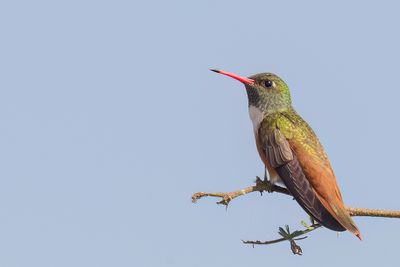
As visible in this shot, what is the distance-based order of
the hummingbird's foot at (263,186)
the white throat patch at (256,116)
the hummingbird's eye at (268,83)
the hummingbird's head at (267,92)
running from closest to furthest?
the hummingbird's foot at (263,186) < the white throat patch at (256,116) < the hummingbird's head at (267,92) < the hummingbird's eye at (268,83)

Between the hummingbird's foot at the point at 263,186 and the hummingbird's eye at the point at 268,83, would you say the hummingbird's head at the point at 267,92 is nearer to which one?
the hummingbird's eye at the point at 268,83

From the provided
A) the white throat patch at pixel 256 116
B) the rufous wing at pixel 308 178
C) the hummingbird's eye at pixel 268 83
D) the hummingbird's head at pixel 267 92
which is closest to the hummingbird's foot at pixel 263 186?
the rufous wing at pixel 308 178

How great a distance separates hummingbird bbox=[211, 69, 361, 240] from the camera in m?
6.45

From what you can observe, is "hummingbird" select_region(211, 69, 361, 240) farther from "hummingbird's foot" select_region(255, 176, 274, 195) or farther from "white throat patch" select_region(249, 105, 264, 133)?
"hummingbird's foot" select_region(255, 176, 274, 195)

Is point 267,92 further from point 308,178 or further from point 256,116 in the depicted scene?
point 308,178

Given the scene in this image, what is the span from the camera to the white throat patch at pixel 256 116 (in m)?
8.52

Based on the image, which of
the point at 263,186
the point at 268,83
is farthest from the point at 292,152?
the point at 263,186

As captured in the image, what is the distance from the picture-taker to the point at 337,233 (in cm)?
585

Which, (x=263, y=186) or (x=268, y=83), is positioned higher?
(x=268, y=83)

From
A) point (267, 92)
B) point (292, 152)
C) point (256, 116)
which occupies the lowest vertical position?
point (292, 152)

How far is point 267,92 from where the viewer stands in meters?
8.92

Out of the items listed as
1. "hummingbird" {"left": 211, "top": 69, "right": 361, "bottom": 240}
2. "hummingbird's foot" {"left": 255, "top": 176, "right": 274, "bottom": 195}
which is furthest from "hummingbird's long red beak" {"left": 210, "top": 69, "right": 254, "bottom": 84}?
"hummingbird's foot" {"left": 255, "top": 176, "right": 274, "bottom": 195}

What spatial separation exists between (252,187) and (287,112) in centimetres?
361

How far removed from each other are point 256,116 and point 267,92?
1.30ft
